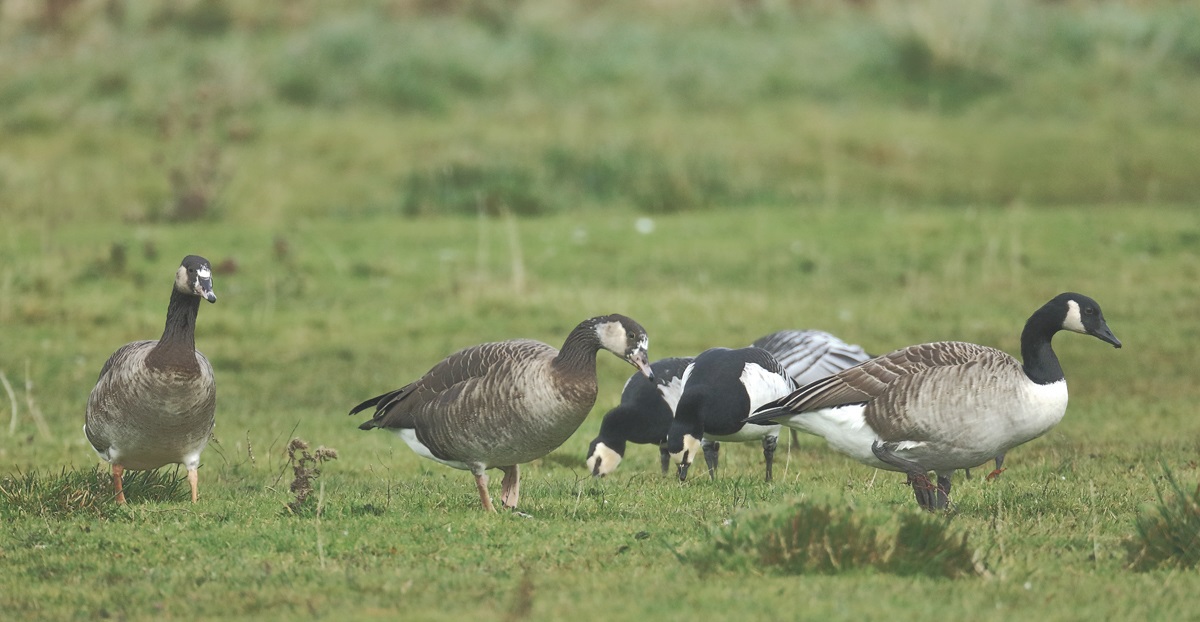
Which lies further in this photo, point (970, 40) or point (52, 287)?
point (970, 40)

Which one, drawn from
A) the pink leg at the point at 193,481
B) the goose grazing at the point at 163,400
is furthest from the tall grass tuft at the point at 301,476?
the goose grazing at the point at 163,400

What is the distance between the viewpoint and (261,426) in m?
13.2

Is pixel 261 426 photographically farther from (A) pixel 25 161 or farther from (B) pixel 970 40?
(B) pixel 970 40

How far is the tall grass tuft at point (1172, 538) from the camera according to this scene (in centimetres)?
729

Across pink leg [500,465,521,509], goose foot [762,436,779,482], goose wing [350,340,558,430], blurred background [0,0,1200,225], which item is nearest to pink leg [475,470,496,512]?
pink leg [500,465,521,509]

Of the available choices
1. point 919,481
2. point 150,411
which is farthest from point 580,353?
point 150,411

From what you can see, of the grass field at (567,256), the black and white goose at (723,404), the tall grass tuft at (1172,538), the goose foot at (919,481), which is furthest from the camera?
the black and white goose at (723,404)

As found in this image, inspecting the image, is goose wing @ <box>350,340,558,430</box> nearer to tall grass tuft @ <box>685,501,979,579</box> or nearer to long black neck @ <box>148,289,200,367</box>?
long black neck @ <box>148,289,200,367</box>

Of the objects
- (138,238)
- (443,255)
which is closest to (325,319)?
(443,255)

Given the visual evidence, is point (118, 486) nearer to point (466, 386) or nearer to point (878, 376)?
point (466, 386)

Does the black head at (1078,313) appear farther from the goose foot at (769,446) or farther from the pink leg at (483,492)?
the pink leg at (483,492)

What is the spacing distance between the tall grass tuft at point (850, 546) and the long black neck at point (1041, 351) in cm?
221

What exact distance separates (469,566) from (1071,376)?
31.7 feet

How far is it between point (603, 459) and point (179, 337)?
3.51 m
